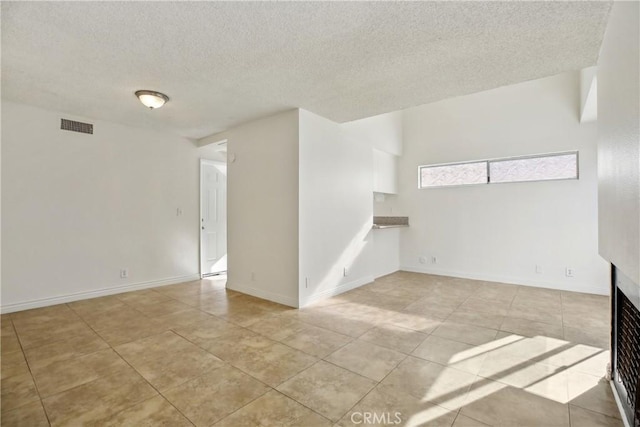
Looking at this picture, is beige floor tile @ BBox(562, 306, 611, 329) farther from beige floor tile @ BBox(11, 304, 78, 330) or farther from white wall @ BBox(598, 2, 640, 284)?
beige floor tile @ BBox(11, 304, 78, 330)

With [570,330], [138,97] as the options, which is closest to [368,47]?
[138,97]

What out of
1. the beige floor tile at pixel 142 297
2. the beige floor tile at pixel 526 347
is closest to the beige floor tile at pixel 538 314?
the beige floor tile at pixel 526 347

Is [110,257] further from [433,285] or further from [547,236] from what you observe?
[547,236]

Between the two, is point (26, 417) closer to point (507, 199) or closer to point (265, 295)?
point (265, 295)

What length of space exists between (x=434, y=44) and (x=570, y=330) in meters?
3.11

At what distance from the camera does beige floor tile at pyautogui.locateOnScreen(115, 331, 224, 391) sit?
7.10 feet

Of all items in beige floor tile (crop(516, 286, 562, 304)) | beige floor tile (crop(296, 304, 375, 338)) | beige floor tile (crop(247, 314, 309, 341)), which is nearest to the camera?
beige floor tile (crop(247, 314, 309, 341))

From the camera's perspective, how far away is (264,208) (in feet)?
13.6

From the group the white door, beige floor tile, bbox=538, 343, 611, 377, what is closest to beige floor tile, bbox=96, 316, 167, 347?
the white door

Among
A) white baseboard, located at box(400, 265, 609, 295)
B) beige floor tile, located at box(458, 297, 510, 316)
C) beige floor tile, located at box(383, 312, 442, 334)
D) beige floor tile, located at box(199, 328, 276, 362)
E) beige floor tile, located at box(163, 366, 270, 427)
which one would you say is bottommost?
beige floor tile, located at box(458, 297, 510, 316)

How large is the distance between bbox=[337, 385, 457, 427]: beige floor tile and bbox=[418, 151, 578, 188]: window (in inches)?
178

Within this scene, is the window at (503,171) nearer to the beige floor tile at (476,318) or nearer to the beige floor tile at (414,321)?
the beige floor tile at (476,318)

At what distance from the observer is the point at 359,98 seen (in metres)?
3.44

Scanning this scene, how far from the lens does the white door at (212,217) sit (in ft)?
18.0
